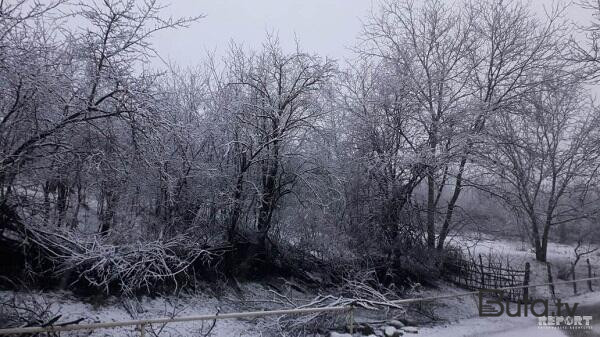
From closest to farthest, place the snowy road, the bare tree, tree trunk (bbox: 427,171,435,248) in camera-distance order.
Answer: the snowy road → tree trunk (bbox: 427,171,435,248) → the bare tree

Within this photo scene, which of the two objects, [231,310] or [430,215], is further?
[430,215]

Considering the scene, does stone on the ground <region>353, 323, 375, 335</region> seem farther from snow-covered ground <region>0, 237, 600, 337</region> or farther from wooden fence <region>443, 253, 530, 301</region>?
wooden fence <region>443, 253, 530, 301</region>

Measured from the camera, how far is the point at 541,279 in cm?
2061

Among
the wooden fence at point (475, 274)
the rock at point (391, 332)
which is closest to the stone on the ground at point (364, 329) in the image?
the rock at point (391, 332)

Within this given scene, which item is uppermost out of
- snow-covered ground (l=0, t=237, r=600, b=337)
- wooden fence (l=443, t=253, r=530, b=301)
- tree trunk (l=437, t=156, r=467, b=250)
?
tree trunk (l=437, t=156, r=467, b=250)

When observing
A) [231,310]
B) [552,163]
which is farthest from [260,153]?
[552,163]

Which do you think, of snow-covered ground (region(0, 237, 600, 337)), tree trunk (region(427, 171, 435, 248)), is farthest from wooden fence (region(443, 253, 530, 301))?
snow-covered ground (region(0, 237, 600, 337))

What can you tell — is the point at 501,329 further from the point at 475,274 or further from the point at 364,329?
the point at 475,274

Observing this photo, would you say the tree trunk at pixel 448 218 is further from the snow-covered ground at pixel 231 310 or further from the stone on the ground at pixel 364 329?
the stone on the ground at pixel 364 329

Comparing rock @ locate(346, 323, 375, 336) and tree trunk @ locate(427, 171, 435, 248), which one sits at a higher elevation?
tree trunk @ locate(427, 171, 435, 248)

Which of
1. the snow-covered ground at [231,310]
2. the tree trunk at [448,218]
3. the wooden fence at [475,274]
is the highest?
the tree trunk at [448,218]

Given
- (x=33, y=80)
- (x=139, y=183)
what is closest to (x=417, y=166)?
(x=139, y=183)

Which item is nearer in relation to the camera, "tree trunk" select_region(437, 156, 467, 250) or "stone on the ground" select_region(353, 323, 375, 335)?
"stone on the ground" select_region(353, 323, 375, 335)

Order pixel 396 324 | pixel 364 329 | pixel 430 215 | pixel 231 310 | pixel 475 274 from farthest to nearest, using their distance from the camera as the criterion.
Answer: pixel 475 274 → pixel 430 215 → pixel 231 310 → pixel 396 324 → pixel 364 329
